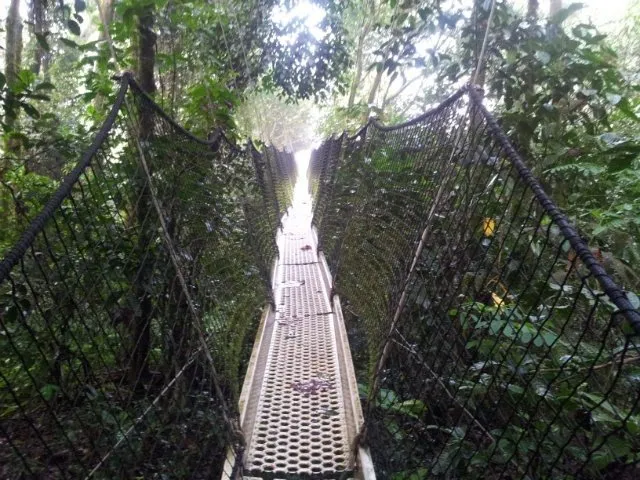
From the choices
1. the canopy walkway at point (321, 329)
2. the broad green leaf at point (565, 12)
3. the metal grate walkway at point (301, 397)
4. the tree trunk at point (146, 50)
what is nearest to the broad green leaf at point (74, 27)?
the canopy walkway at point (321, 329)

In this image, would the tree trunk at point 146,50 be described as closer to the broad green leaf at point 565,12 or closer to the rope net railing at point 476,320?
the rope net railing at point 476,320

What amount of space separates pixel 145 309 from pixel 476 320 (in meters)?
1.20

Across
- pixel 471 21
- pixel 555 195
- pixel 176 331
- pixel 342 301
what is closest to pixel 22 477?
pixel 176 331

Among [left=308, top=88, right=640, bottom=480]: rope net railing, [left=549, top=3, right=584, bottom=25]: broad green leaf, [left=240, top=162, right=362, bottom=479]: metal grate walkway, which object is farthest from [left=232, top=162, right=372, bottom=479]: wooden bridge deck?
[left=549, top=3, right=584, bottom=25]: broad green leaf

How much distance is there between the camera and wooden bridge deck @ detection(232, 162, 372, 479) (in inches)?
60.2

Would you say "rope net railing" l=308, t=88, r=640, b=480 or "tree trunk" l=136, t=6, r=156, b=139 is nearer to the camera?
"rope net railing" l=308, t=88, r=640, b=480

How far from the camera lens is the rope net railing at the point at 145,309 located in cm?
155

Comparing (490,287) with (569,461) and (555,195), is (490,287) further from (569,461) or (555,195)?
(569,461)

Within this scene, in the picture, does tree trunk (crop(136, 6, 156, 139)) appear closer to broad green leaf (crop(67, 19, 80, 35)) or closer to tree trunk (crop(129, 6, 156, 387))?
tree trunk (crop(129, 6, 156, 387))

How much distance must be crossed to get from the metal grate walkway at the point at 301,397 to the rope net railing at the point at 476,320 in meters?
0.12

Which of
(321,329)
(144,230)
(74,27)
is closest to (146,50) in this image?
(74,27)

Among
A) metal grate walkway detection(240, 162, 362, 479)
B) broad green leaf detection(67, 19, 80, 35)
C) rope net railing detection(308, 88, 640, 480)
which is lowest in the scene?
metal grate walkway detection(240, 162, 362, 479)

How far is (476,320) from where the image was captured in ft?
5.01

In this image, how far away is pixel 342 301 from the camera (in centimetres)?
310
